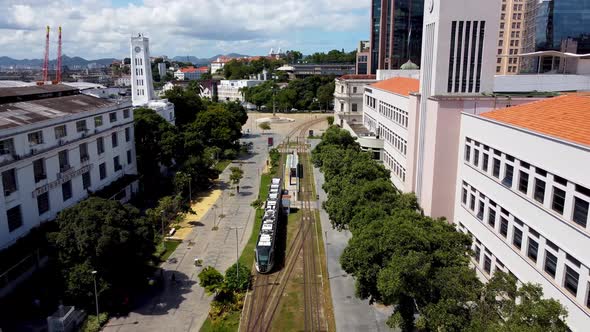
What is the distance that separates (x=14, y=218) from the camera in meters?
33.5

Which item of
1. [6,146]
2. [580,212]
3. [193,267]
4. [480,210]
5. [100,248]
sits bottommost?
[193,267]

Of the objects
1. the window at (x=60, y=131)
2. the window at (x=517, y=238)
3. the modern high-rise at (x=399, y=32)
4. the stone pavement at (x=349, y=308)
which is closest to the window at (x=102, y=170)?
the window at (x=60, y=131)

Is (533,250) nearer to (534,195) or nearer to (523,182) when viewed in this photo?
(534,195)

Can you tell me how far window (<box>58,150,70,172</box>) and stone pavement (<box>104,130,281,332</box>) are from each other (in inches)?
485

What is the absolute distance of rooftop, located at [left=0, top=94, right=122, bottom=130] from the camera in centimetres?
3599

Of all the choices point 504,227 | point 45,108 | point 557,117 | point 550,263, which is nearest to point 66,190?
point 45,108

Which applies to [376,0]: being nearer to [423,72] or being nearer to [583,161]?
[423,72]

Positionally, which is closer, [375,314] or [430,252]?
[430,252]

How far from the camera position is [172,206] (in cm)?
4491

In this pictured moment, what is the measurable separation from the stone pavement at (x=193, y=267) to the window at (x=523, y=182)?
20.7 m

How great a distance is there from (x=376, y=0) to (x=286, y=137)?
210 ft

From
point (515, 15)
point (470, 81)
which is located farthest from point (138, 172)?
point (515, 15)

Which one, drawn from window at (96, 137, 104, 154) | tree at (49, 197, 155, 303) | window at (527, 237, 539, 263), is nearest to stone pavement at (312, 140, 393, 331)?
window at (527, 237, 539, 263)

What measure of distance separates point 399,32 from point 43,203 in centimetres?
11555
